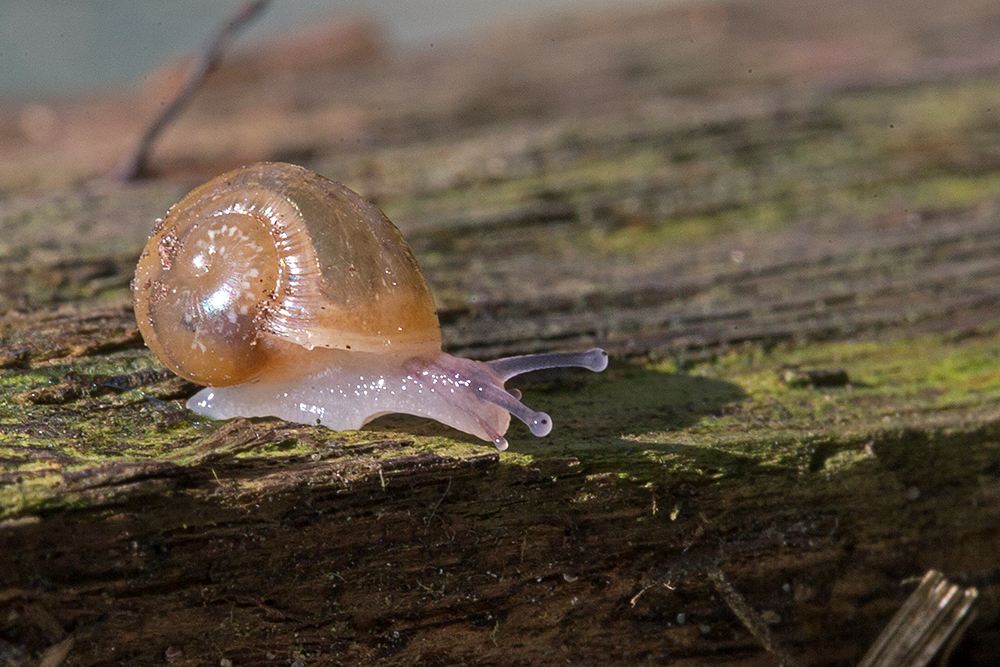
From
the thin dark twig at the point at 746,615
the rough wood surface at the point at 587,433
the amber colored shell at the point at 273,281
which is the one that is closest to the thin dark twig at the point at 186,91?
the rough wood surface at the point at 587,433

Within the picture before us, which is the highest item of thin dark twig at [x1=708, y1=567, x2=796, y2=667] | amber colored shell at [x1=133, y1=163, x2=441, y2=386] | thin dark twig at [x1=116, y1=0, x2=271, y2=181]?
thin dark twig at [x1=116, y1=0, x2=271, y2=181]

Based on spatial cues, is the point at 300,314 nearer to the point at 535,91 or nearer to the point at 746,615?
the point at 746,615

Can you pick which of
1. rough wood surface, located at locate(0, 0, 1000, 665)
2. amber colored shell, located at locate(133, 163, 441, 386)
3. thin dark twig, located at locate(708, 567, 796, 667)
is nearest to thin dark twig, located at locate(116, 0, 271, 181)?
rough wood surface, located at locate(0, 0, 1000, 665)

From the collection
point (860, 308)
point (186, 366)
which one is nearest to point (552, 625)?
point (186, 366)

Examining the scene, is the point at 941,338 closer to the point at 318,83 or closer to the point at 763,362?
the point at 763,362

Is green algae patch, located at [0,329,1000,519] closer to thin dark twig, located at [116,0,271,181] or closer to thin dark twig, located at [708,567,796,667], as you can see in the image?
thin dark twig, located at [708,567,796,667]

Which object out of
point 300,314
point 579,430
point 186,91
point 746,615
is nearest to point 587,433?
point 579,430

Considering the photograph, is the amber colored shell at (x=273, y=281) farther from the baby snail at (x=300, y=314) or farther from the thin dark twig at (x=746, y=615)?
the thin dark twig at (x=746, y=615)

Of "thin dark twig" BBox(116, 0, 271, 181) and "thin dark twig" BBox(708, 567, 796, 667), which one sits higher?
"thin dark twig" BBox(116, 0, 271, 181)

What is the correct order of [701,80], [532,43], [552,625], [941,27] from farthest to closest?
1. [532,43]
2. [941,27]
3. [701,80]
4. [552,625]
